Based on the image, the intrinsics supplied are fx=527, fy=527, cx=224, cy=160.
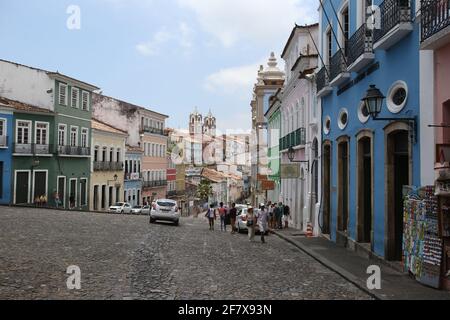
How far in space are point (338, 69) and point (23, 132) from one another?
23436 millimetres

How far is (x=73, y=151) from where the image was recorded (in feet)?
124

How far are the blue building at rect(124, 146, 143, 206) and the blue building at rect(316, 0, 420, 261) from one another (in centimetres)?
3275

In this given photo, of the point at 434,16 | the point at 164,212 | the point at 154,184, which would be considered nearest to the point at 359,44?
the point at 434,16

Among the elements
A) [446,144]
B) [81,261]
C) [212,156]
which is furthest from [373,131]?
[212,156]

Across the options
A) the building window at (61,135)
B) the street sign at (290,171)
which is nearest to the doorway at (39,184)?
the building window at (61,135)

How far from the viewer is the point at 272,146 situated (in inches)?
1443

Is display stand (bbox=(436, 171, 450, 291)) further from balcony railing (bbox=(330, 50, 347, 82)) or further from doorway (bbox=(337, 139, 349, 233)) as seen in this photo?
doorway (bbox=(337, 139, 349, 233))

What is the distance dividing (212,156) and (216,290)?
109m

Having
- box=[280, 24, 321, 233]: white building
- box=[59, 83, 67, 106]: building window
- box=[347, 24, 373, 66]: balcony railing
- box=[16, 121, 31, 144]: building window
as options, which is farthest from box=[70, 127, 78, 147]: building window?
box=[347, 24, 373, 66]: balcony railing

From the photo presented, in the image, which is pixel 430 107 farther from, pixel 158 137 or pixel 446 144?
pixel 158 137

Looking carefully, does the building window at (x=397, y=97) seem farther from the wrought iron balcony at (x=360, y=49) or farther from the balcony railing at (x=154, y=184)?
the balcony railing at (x=154, y=184)

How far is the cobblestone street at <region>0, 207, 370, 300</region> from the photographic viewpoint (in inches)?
335

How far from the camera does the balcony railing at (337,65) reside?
1554cm

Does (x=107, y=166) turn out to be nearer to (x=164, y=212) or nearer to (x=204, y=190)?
Answer: (x=164, y=212)
